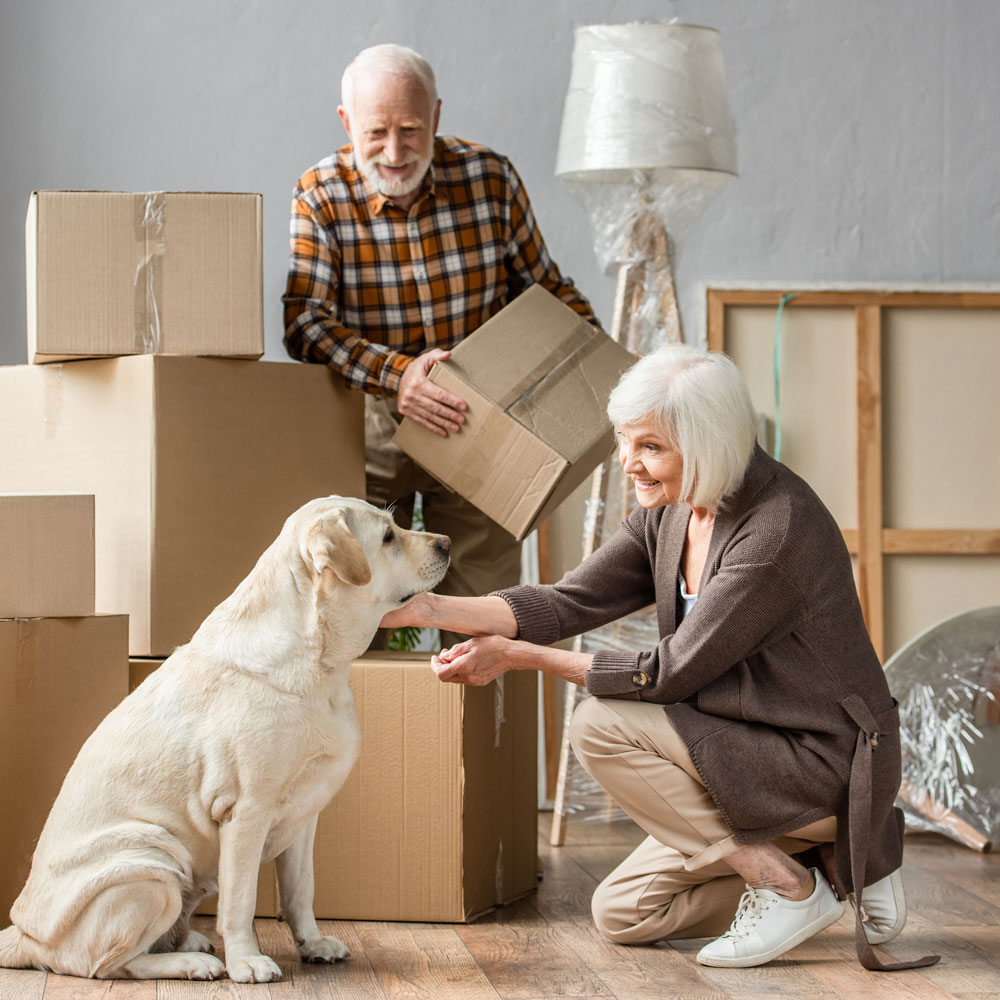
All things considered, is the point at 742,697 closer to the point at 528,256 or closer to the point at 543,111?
the point at 528,256

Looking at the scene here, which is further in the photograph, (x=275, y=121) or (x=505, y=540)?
(x=275, y=121)

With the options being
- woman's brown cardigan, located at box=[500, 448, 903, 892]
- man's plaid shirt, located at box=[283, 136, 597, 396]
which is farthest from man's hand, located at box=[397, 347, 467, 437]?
woman's brown cardigan, located at box=[500, 448, 903, 892]

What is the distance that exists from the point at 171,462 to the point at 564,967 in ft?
3.74

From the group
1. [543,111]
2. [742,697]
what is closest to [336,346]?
[742,697]

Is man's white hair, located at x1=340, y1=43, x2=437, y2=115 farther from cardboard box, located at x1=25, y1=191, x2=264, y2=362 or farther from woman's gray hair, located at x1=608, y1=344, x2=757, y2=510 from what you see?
woman's gray hair, located at x1=608, y1=344, x2=757, y2=510

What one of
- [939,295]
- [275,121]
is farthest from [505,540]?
[939,295]

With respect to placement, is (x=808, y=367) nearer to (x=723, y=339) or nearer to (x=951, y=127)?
(x=723, y=339)

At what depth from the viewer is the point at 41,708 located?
221 centimetres

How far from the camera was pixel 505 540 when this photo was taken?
290 cm

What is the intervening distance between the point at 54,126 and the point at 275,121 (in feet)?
1.95

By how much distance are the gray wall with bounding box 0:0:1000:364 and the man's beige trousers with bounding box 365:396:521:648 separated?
84 cm

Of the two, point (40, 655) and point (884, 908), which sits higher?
point (40, 655)

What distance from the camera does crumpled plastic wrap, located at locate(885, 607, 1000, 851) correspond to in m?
3.05

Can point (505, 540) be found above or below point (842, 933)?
above
